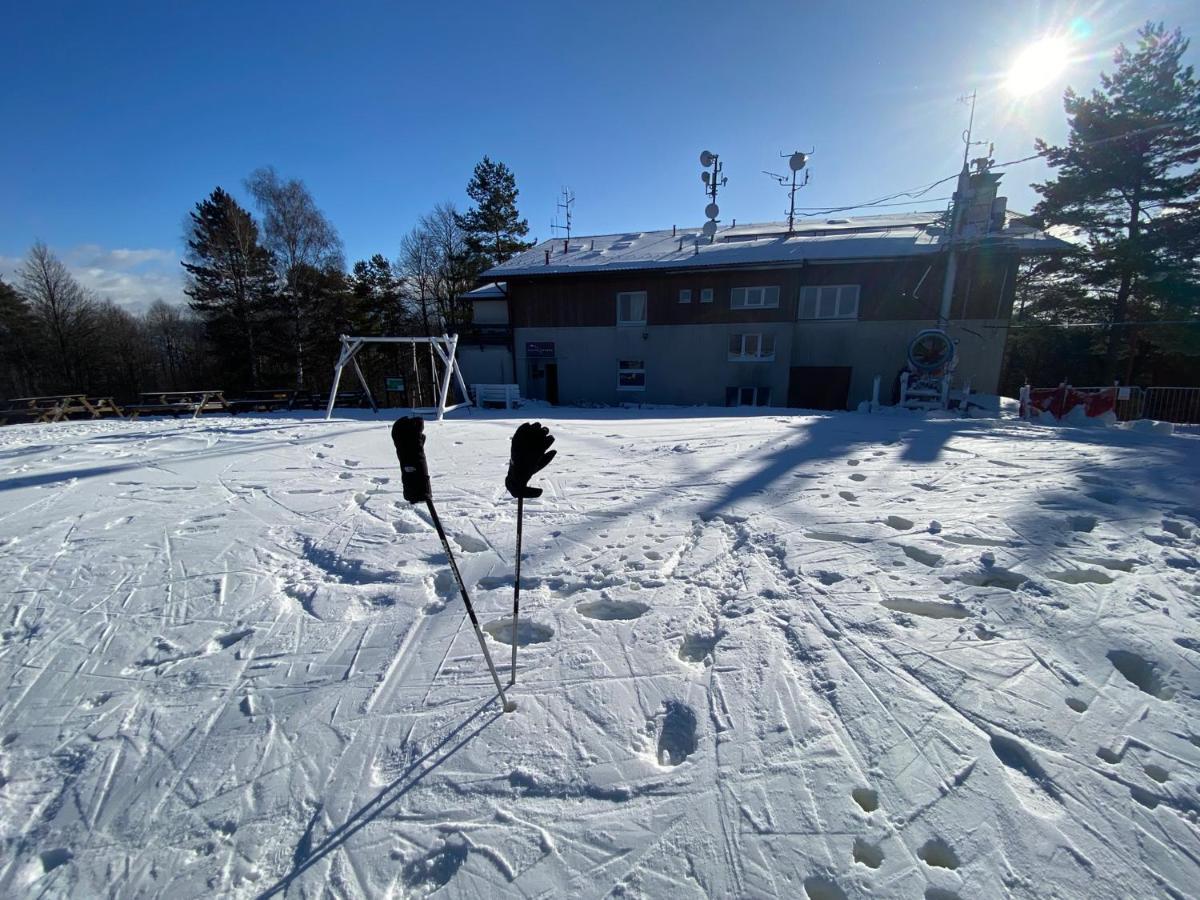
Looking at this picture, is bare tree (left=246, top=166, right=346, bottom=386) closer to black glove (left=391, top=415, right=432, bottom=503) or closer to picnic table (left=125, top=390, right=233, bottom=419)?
picnic table (left=125, top=390, right=233, bottom=419)

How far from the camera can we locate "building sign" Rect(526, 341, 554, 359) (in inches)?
813

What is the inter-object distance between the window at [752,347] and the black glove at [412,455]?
18062 mm

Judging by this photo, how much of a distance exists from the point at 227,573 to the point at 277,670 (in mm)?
1544

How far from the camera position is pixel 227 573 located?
11.9ft

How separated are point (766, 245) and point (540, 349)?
1040 cm

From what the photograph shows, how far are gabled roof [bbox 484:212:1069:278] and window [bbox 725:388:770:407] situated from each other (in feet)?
15.9

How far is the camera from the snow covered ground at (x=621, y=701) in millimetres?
1629

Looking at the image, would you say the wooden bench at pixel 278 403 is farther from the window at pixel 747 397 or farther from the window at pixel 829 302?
the window at pixel 829 302

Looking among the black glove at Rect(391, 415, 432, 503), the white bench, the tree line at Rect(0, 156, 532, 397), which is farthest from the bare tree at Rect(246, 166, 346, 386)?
the black glove at Rect(391, 415, 432, 503)

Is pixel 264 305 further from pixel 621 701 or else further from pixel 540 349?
pixel 621 701

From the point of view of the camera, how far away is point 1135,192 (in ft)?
55.0

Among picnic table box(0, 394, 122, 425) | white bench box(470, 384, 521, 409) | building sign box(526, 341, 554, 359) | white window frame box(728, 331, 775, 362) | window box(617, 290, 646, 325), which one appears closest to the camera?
picnic table box(0, 394, 122, 425)

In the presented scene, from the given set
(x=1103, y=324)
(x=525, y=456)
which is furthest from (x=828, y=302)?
(x=525, y=456)

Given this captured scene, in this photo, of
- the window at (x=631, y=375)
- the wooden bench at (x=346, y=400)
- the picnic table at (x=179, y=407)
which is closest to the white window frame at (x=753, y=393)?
the window at (x=631, y=375)
